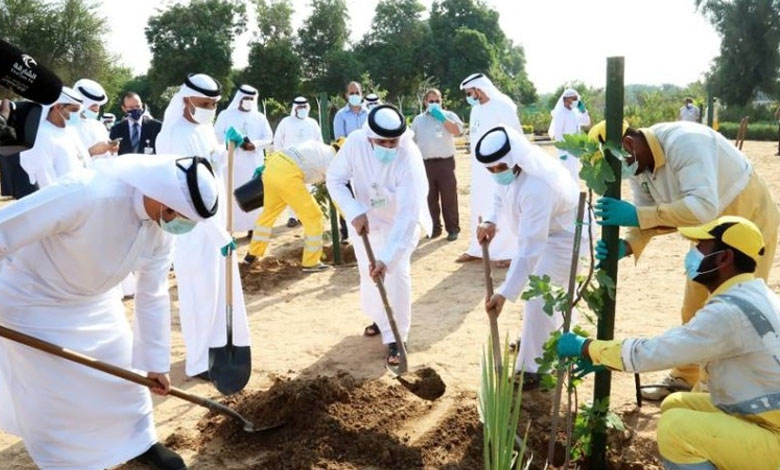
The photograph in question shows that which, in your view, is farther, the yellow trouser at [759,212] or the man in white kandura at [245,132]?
the man in white kandura at [245,132]

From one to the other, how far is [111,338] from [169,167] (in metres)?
0.90

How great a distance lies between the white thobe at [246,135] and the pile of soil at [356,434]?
18.0ft

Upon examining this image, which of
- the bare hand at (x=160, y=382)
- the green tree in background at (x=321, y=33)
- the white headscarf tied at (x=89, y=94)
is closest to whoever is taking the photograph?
the bare hand at (x=160, y=382)

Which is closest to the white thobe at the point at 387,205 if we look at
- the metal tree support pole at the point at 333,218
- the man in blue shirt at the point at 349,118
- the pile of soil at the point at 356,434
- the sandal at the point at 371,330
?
the sandal at the point at 371,330

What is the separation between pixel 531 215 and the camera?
12.9ft

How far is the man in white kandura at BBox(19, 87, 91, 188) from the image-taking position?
5797 mm

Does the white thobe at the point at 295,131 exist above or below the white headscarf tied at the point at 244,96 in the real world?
below

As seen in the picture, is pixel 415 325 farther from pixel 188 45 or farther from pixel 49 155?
pixel 188 45

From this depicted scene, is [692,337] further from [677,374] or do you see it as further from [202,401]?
[202,401]

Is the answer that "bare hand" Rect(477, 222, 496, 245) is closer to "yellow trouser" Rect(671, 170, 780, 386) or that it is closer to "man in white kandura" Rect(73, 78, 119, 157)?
"yellow trouser" Rect(671, 170, 780, 386)

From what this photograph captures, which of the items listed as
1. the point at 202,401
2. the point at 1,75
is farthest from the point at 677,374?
the point at 1,75

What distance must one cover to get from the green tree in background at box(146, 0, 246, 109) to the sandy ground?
33868 millimetres

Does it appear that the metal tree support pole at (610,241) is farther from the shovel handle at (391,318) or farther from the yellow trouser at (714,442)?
the shovel handle at (391,318)

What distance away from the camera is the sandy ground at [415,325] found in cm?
436
